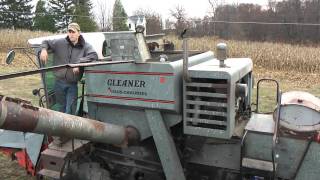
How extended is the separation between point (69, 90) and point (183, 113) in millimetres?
1731

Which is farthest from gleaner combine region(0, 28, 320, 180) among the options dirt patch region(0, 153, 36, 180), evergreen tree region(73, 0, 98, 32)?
evergreen tree region(73, 0, 98, 32)

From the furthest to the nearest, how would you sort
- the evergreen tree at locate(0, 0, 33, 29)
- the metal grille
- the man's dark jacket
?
the evergreen tree at locate(0, 0, 33, 29) < the man's dark jacket < the metal grille

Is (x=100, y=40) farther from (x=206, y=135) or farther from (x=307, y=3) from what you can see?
(x=307, y=3)

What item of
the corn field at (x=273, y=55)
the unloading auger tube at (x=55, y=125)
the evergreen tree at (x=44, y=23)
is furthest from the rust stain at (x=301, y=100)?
the evergreen tree at (x=44, y=23)

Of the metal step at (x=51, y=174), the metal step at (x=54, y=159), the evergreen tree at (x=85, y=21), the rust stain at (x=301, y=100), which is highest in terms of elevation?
the evergreen tree at (x=85, y=21)

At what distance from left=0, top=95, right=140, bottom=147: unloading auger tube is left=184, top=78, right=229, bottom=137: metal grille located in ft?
2.09

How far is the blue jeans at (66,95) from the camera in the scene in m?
4.80

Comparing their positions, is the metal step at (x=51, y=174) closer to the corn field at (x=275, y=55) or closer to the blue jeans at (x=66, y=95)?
the blue jeans at (x=66, y=95)

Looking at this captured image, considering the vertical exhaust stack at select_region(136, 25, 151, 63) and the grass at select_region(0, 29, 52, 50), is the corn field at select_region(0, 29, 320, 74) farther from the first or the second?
the vertical exhaust stack at select_region(136, 25, 151, 63)

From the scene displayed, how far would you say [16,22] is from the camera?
134 feet

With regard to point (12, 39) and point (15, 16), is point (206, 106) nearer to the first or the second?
point (12, 39)

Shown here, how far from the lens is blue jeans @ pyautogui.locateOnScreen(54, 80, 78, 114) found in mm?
4798

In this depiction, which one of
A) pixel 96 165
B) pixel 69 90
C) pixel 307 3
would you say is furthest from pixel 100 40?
pixel 307 3

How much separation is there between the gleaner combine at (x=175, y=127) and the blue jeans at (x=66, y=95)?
524 mm
